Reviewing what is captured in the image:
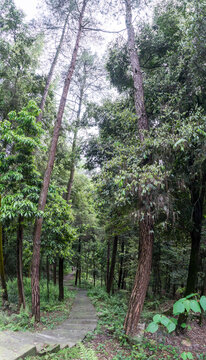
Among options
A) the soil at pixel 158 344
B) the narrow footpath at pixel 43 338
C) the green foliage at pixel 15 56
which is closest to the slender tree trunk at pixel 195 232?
the soil at pixel 158 344

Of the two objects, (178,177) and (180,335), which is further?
(180,335)

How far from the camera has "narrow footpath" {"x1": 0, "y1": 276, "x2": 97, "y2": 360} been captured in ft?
9.22

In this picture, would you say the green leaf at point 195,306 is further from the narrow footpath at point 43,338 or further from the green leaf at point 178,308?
the narrow footpath at point 43,338

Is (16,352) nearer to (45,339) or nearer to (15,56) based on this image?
(45,339)

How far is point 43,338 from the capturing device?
4.52 m

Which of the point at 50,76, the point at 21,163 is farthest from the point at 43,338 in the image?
the point at 50,76

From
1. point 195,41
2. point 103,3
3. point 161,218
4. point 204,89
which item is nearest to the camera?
point 195,41

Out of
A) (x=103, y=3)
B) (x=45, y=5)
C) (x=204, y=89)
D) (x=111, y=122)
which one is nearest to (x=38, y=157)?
(x=111, y=122)

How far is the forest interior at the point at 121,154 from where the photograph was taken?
4.50 metres

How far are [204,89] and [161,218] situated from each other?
3749mm

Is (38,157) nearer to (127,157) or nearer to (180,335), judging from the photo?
(127,157)

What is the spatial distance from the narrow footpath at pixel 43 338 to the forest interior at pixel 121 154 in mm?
143

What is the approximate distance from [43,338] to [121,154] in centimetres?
472

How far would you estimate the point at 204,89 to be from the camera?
16.8 feet
